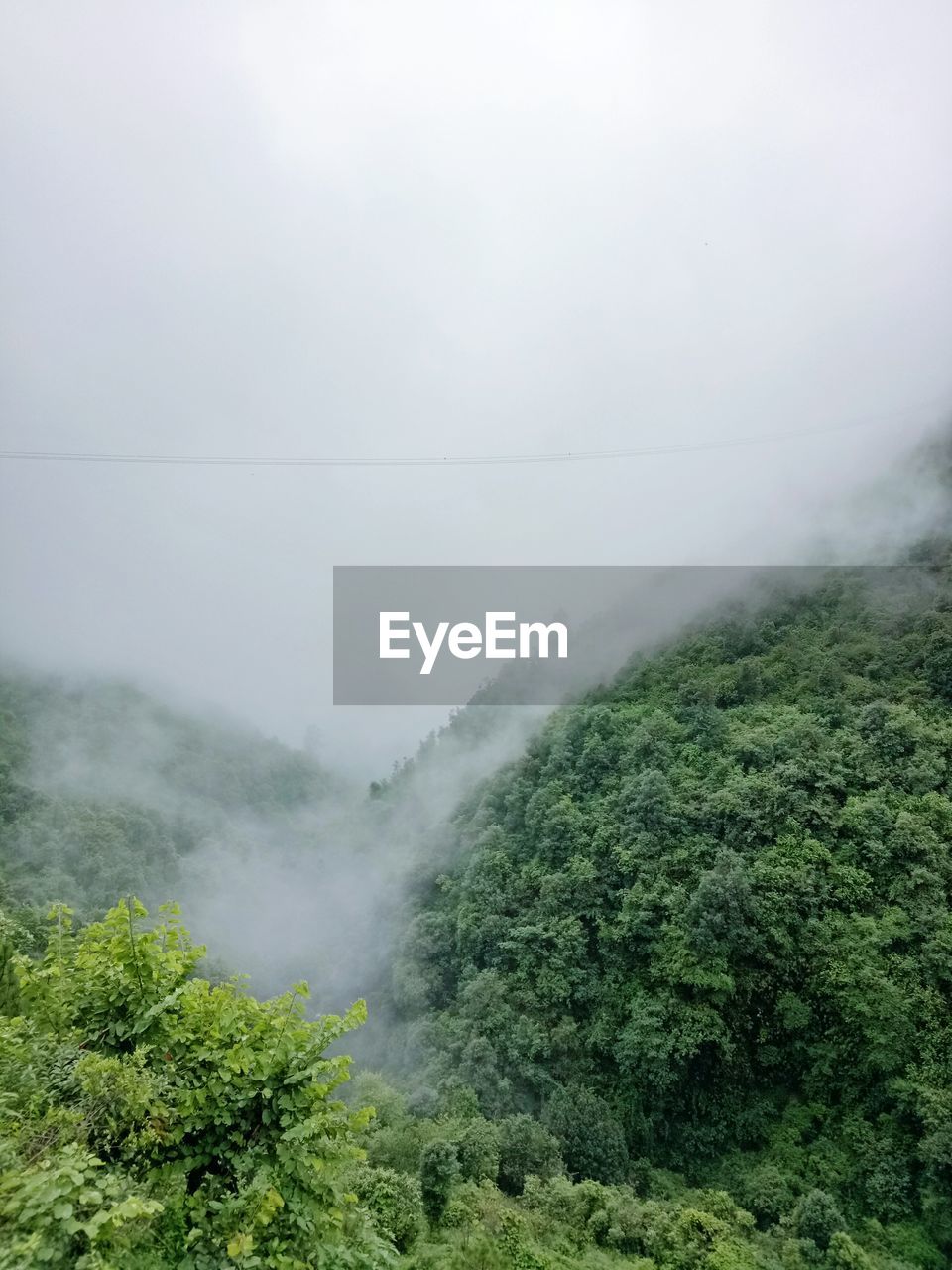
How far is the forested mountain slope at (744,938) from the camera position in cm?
2255

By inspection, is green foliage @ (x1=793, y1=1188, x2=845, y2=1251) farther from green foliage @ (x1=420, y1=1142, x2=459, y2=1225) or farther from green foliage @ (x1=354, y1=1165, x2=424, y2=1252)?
green foliage @ (x1=354, y1=1165, x2=424, y2=1252)

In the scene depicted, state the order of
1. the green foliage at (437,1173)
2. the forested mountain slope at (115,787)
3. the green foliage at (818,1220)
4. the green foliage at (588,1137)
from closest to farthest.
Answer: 1. the green foliage at (818,1220)
2. the green foliage at (437,1173)
3. the green foliage at (588,1137)
4. the forested mountain slope at (115,787)

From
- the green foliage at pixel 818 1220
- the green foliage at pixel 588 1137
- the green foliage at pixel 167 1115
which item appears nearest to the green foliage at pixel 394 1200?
the green foliage at pixel 588 1137

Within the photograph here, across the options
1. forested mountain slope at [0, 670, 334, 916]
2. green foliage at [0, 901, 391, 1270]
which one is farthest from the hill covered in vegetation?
forested mountain slope at [0, 670, 334, 916]

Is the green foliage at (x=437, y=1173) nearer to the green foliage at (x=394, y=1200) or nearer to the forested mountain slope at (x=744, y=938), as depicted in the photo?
the green foliage at (x=394, y=1200)

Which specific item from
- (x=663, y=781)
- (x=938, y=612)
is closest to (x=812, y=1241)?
(x=663, y=781)

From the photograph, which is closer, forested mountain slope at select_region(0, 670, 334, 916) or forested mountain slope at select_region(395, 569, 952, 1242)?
forested mountain slope at select_region(395, 569, 952, 1242)

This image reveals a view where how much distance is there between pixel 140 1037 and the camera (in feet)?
17.5

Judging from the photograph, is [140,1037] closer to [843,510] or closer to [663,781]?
[663,781]

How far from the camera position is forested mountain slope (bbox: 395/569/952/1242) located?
74.0ft

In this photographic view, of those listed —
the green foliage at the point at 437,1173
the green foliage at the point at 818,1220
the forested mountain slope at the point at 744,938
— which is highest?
the forested mountain slope at the point at 744,938

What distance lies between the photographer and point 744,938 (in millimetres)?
25484

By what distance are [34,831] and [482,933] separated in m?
30.2

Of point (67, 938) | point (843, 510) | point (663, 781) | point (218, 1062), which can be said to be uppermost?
point (843, 510)
